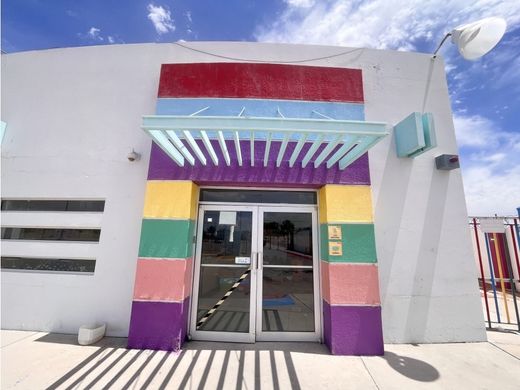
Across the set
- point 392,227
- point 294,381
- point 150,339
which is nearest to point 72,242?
point 150,339

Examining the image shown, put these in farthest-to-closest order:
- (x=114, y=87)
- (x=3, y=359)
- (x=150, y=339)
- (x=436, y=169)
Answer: (x=114, y=87) → (x=436, y=169) → (x=150, y=339) → (x=3, y=359)

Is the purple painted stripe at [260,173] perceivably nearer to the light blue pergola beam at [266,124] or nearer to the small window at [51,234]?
the light blue pergola beam at [266,124]

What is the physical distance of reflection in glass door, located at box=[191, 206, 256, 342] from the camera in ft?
12.8

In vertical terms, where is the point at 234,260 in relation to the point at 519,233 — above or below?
below

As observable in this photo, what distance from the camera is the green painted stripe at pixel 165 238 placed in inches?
Result: 148

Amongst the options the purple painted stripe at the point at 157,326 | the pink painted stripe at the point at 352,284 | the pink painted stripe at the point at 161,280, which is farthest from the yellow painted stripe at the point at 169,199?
the pink painted stripe at the point at 352,284

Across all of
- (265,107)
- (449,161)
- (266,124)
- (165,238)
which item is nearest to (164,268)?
(165,238)

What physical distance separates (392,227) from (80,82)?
704 cm

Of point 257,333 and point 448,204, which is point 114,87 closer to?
point 257,333

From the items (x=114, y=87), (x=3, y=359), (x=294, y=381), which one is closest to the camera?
(x=294, y=381)

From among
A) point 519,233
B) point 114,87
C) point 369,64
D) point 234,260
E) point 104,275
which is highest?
point 369,64

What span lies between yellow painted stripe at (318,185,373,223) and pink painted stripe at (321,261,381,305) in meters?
0.77

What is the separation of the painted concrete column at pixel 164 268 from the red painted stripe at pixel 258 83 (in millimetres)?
1928

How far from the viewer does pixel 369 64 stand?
482cm
